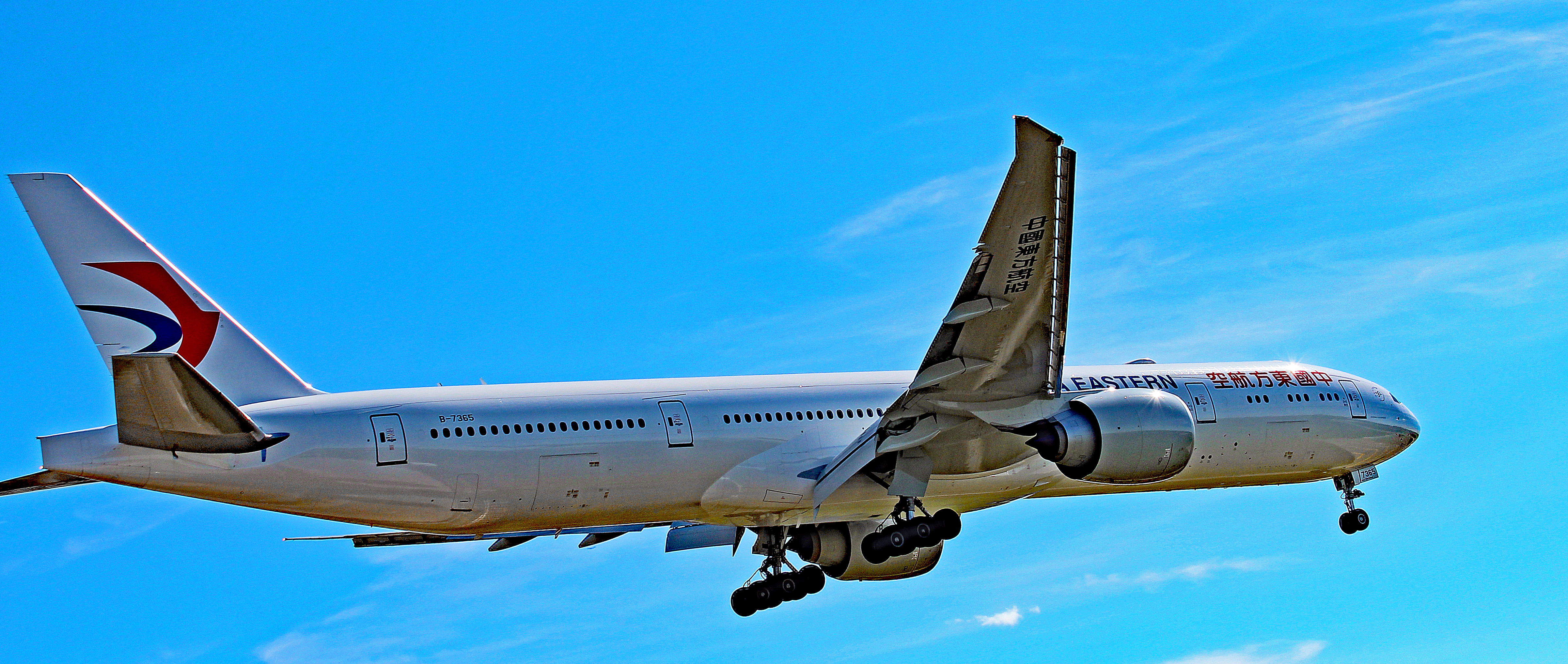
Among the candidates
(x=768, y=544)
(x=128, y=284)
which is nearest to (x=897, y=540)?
(x=768, y=544)

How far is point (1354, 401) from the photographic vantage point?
27.8 metres

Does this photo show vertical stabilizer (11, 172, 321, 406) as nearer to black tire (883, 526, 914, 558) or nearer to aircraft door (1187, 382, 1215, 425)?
black tire (883, 526, 914, 558)

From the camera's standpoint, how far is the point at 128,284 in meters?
20.8

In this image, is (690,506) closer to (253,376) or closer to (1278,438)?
(253,376)

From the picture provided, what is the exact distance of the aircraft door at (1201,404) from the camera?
25844mm

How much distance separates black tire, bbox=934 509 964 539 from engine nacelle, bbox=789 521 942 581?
4.08m

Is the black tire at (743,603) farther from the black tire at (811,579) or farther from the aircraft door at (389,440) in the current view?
the aircraft door at (389,440)

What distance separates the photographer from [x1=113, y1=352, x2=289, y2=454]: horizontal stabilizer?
54.3 feet

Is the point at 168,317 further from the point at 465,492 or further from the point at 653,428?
the point at 653,428

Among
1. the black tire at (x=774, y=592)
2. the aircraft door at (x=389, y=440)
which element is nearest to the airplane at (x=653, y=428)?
the aircraft door at (x=389, y=440)

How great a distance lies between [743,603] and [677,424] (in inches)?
235

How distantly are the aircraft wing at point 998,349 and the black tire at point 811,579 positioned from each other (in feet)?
11.7

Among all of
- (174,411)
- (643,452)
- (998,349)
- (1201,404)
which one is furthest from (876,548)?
(174,411)

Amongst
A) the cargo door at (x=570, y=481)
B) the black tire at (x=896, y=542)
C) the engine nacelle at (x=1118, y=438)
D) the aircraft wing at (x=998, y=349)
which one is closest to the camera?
the aircraft wing at (x=998, y=349)
